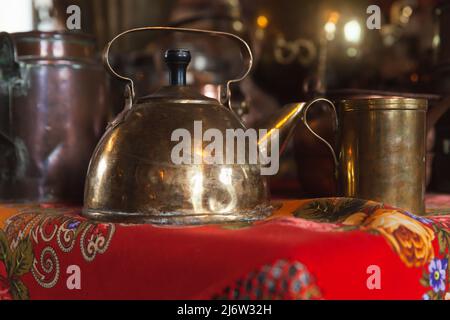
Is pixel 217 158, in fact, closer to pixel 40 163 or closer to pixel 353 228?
pixel 353 228

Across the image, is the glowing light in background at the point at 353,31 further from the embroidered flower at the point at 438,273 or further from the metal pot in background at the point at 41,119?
the embroidered flower at the point at 438,273

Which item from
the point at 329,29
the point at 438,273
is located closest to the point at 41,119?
the point at 438,273

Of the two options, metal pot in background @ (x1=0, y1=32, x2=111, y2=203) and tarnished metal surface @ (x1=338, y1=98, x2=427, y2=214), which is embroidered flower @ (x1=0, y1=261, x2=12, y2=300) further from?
tarnished metal surface @ (x1=338, y1=98, x2=427, y2=214)

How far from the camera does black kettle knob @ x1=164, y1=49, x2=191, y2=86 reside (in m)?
0.91

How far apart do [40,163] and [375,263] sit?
691 millimetres

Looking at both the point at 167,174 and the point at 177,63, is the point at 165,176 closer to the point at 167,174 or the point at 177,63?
the point at 167,174

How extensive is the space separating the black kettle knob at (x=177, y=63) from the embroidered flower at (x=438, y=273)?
0.44m

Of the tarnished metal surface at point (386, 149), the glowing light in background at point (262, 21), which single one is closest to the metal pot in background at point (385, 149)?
the tarnished metal surface at point (386, 149)

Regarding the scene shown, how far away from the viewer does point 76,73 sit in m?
1.19

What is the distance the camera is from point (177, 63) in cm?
93

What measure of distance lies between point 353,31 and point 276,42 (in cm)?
28

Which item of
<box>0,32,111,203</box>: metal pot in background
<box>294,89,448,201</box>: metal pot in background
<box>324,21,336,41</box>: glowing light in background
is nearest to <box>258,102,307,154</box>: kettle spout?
<box>294,89,448,201</box>: metal pot in background
